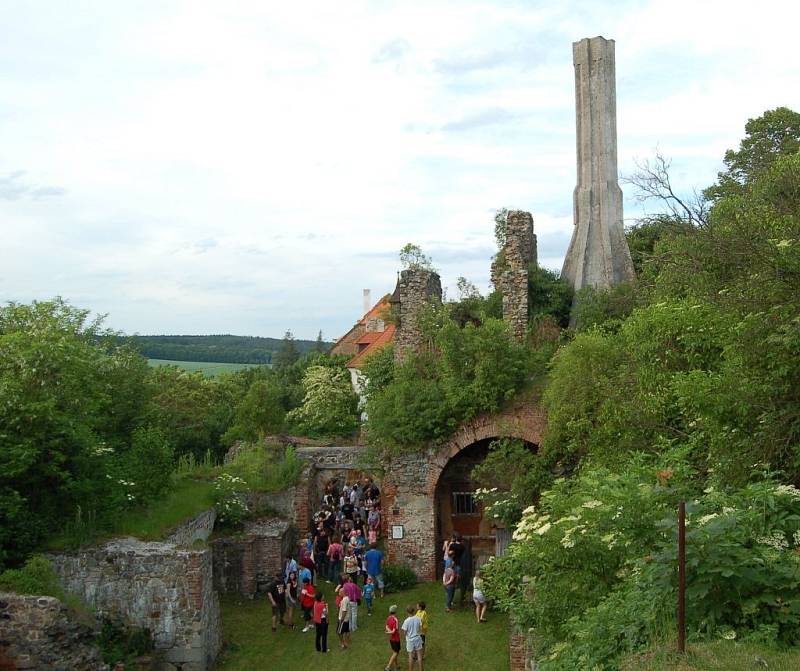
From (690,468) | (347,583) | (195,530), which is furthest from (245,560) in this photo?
(690,468)

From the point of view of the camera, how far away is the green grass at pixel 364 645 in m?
13.2

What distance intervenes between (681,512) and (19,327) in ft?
47.7

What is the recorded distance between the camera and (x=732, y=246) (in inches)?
386

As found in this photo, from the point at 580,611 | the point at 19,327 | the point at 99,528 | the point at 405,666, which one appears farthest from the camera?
the point at 19,327

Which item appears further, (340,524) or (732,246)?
(340,524)

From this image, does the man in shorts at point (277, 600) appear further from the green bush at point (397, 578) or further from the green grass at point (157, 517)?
the green bush at point (397, 578)

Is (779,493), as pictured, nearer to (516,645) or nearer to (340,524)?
(516,645)

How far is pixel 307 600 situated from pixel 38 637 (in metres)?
4.94

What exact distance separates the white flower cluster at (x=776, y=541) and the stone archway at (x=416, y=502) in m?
11.2

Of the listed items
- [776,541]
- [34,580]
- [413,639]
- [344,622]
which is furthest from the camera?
[344,622]

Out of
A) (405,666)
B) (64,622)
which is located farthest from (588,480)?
(64,622)

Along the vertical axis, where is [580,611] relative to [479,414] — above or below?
below

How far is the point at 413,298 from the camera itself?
69.8 feet

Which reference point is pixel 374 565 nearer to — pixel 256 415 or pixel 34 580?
pixel 34 580
